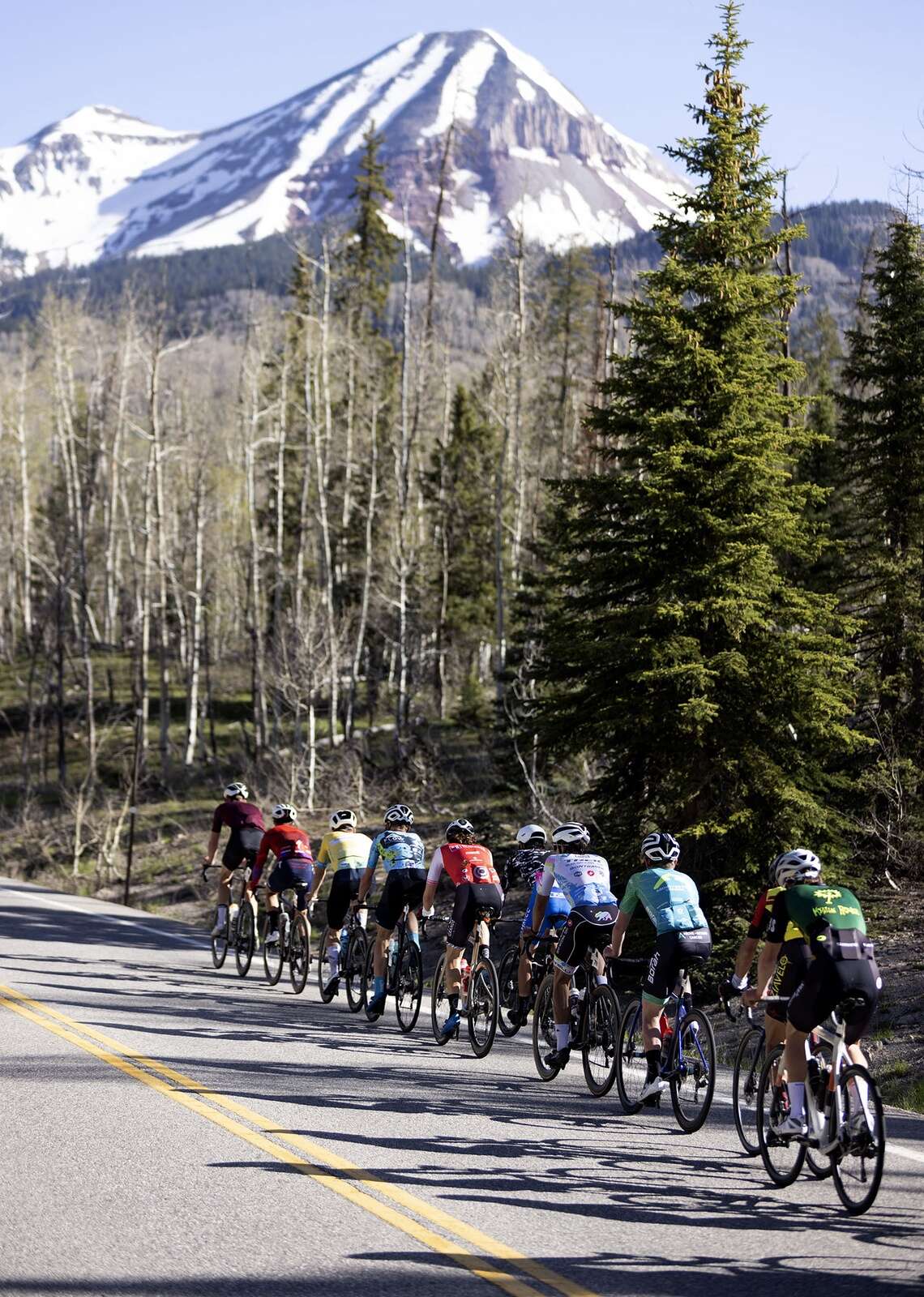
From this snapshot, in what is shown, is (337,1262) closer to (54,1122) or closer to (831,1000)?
(831,1000)

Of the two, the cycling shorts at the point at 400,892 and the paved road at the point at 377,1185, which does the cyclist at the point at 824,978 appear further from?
the cycling shorts at the point at 400,892

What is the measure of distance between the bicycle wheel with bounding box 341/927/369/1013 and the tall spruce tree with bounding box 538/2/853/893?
4.04 meters

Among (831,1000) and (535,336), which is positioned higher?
(535,336)

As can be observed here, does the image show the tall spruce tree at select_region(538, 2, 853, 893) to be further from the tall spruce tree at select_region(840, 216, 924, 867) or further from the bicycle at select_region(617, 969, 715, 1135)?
the bicycle at select_region(617, 969, 715, 1135)

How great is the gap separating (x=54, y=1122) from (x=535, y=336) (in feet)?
138

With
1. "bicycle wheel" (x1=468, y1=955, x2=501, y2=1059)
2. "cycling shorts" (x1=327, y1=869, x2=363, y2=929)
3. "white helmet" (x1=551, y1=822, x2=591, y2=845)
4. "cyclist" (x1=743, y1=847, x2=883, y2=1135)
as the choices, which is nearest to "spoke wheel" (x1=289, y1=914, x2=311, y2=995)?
"cycling shorts" (x1=327, y1=869, x2=363, y2=929)

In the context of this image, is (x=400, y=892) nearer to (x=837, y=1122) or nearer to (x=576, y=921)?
(x=576, y=921)

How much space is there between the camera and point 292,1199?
7.26m

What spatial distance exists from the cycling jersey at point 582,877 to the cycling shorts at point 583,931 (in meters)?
0.06

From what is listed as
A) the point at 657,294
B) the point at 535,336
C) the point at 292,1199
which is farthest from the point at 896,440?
the point at 535,336

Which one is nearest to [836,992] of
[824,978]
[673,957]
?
[824,978]

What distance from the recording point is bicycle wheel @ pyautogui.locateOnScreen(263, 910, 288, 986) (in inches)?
650

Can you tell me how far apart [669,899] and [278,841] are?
7.98 metres

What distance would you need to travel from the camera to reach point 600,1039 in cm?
1055
